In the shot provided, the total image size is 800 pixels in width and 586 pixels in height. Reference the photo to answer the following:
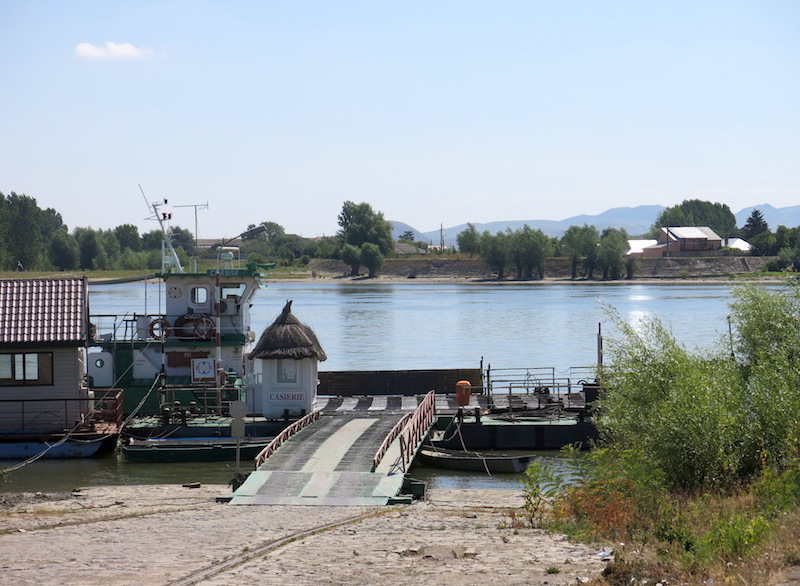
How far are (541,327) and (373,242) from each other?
3849 inches

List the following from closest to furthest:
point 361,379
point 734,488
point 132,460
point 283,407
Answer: point 734,488, point 132,460, point 283,407, point 361,379

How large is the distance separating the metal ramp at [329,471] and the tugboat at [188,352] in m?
5.03

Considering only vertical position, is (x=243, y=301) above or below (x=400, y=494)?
above

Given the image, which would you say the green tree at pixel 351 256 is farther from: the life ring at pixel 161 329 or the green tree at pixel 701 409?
the green tree at pixel 701 409

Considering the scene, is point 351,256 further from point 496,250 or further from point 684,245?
point 684,245

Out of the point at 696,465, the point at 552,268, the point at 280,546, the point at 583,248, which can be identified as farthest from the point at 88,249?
the point at 280,546

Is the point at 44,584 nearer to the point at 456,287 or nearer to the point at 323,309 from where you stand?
the point at 323,309

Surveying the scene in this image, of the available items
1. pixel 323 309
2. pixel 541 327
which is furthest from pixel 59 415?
pixel 323 309

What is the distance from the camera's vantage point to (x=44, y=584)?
12.7m

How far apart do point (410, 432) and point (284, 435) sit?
327 cm

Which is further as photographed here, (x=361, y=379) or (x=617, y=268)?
(x=617, y=268)

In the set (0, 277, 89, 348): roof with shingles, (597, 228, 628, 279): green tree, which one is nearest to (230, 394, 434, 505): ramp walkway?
(0, 277, 89, 348): roof with shingles

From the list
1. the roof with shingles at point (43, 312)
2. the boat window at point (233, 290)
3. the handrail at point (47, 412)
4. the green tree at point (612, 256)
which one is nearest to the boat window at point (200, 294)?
the boat window at point (233, 290)

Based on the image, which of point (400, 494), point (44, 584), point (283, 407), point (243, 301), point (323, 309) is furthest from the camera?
point (323, 309)
